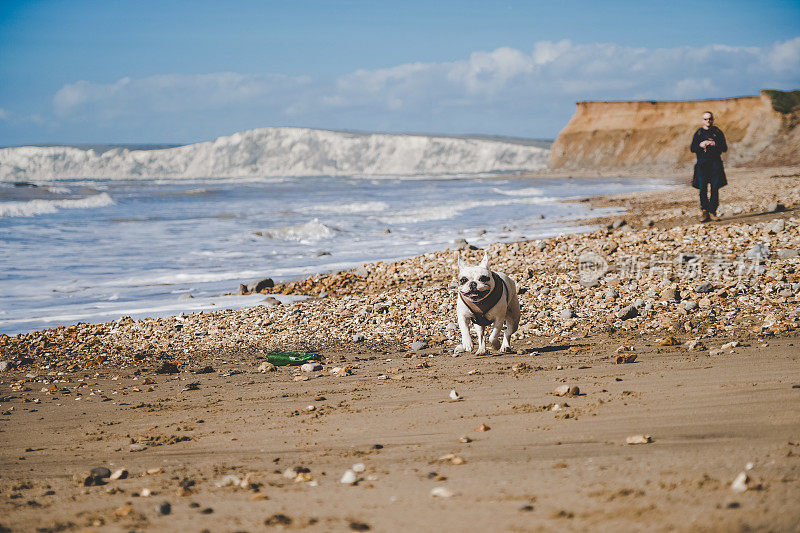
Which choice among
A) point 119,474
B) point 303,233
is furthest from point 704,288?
point 303,233

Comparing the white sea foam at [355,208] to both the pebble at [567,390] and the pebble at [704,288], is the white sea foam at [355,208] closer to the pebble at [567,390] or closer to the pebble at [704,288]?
the pebble at [704,288]

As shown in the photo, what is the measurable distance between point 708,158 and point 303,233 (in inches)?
528

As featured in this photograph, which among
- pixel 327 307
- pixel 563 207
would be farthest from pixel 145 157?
pixel 327 307

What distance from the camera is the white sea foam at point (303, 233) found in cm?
2269

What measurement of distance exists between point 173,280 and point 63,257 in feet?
17.6

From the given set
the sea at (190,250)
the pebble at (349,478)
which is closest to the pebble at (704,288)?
the pebble at (349,478)

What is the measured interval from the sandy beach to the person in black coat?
3022 millimetres

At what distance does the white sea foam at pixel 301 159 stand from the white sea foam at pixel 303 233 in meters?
162

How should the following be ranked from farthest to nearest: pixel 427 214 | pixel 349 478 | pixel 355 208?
1. pixel 355 208
2. pixel 427 214
3. pixel 349 478

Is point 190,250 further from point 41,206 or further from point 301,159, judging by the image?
point 301,159

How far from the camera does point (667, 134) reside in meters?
89.6

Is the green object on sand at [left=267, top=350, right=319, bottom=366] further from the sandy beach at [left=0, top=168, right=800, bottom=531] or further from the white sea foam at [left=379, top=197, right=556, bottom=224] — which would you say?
the white sea foam at [left=379, top=197, right=556, bottom=224]

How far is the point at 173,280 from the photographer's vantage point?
14578 mm

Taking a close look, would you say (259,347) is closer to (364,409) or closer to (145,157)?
(364,409)
